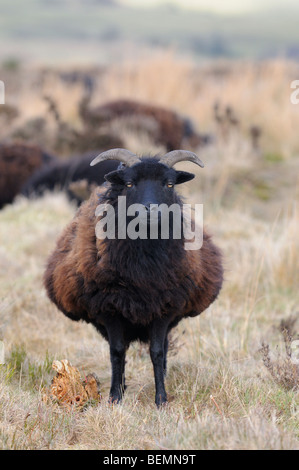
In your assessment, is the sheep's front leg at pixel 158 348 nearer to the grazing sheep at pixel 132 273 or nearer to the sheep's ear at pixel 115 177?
the grazing sheep at pixel 132 273

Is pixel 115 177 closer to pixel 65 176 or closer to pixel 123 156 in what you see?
pixel 123 156

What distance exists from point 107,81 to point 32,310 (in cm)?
1405

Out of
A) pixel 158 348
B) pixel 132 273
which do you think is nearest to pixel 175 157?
pixel 132 273

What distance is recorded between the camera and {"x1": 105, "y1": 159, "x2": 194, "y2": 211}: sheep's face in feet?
15.7

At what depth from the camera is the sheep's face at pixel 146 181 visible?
4793 millimetres

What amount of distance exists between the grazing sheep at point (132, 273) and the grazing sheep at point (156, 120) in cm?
945

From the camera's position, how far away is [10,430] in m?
3.91

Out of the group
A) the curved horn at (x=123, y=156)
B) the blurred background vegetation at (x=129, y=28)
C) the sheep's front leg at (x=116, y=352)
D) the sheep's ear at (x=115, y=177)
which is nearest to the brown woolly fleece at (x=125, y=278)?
the sheep's front leg at (x=116, y=352)

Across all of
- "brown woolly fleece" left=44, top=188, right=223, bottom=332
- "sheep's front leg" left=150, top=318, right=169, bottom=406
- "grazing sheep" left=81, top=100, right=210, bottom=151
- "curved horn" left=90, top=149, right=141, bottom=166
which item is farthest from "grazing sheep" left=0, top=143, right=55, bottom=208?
"sheep's front leg" left=150, top=318, right=169, bottom=406

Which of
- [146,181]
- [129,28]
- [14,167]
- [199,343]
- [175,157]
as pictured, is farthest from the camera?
[129,28]

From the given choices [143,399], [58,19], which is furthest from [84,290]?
[58,19]

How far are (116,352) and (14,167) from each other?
8487 millimetres

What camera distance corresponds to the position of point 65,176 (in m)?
11.5

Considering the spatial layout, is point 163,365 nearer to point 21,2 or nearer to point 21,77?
point 21,77
